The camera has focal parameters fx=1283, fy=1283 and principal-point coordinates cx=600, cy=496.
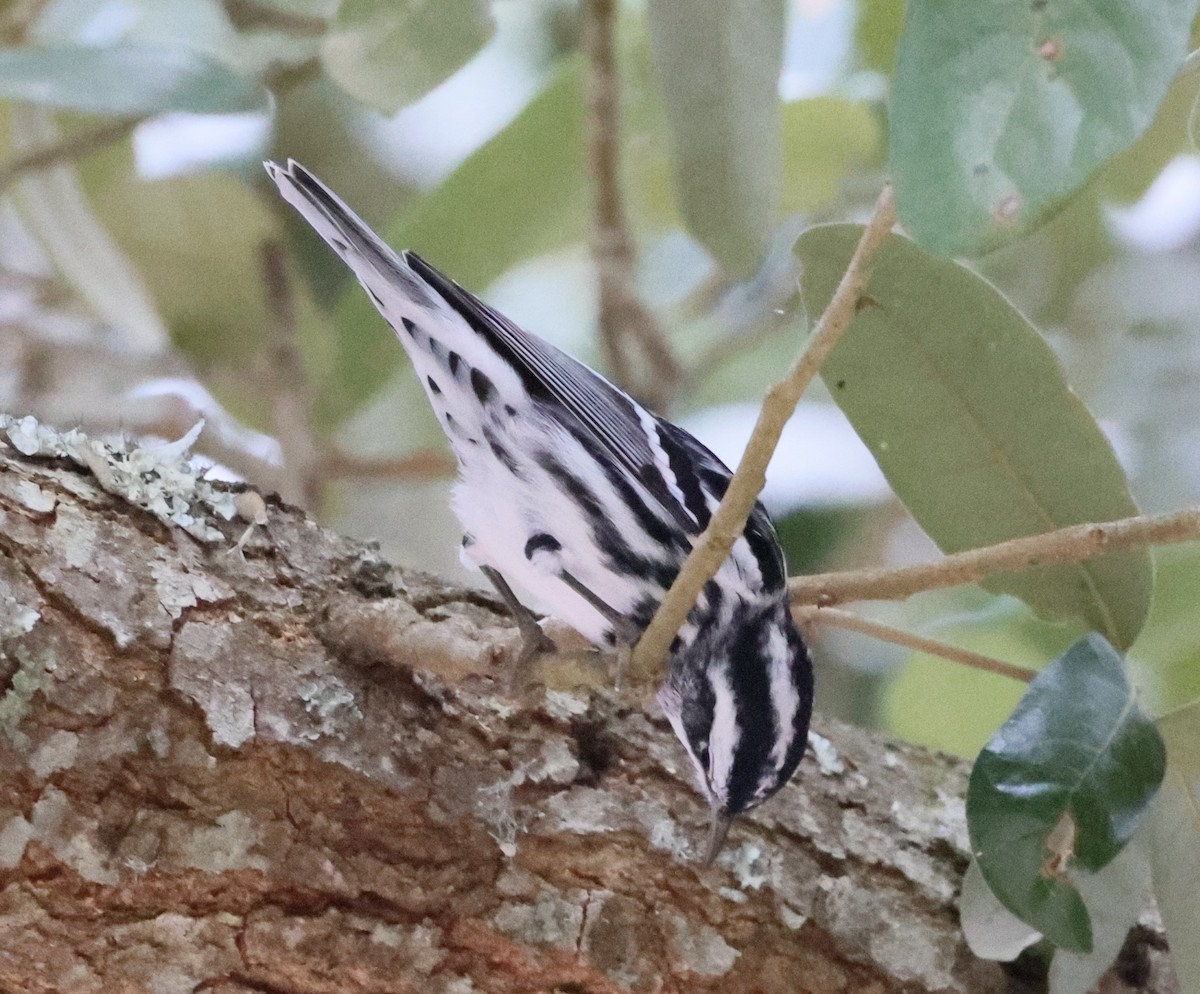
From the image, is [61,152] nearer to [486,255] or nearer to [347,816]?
[486,255]

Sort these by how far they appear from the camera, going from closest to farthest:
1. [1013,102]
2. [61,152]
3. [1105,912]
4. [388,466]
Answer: [1013,102], [1105,912], [61,152], [388,466]

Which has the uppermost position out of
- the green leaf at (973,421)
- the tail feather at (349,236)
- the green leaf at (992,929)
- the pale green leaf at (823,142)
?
the pale green leaf at (823,142)

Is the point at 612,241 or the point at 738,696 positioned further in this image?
the point at 612,241

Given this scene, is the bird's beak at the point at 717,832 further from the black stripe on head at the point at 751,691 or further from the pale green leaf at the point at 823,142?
the pale green leaf at the point at 823,142

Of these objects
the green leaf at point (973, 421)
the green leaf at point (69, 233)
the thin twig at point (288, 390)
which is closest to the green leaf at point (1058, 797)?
the green leaf at point (973, 421)

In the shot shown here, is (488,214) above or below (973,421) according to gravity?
above

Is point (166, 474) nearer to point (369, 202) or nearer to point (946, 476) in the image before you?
point (946, 476)

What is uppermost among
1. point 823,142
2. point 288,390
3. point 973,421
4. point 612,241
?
point 823,142

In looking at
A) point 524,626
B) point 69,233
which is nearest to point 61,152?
point 69,233
